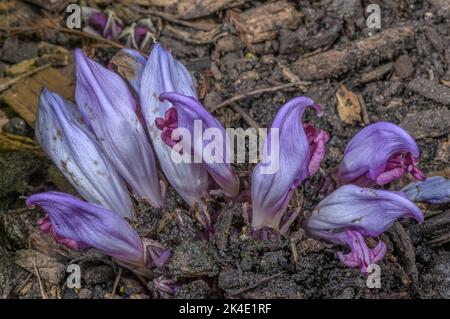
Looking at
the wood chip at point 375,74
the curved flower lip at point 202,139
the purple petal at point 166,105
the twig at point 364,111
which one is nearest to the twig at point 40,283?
the purple petal at point 166,105

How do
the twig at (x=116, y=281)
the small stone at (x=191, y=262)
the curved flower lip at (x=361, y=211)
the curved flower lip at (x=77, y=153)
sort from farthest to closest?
the twig at (x=116, y=281) < the curved flower lip at (x=77, y=153) < the small stone at (x=191, y=262) < the curved flower lip at (x=361, y=211)

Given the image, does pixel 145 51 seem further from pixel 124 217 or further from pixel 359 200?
pixel 359 200

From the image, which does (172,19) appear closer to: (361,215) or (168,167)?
(168,167)

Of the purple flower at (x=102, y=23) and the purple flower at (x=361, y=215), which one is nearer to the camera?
the purple flower at (x=361, y=215)

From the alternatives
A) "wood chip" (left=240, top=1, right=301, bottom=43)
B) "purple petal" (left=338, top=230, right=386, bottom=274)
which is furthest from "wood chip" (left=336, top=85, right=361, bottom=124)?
"purple petal" (left=338, top=230, right=386, bottom=274)

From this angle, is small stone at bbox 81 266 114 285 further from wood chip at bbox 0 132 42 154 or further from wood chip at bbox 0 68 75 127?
wood chip at bbox 0 68 75 127

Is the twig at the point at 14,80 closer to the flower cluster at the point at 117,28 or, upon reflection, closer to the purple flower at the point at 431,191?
the flower cluster at the point at 117,28

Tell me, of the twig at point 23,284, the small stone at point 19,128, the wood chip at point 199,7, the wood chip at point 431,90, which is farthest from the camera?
the wood chip at point 199,7
